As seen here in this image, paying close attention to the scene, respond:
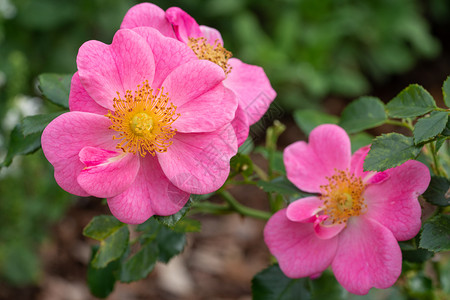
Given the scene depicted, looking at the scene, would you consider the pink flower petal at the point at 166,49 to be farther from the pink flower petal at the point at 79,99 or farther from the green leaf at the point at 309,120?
the green leaf at the point at 309,120

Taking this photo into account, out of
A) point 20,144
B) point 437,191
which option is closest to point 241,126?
point 437,191

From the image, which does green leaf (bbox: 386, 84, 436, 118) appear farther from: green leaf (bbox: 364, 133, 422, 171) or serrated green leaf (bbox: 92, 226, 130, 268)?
serrated green leaf (bbox: 92, 226, 130, 268)

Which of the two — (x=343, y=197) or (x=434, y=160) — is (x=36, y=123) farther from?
(x=434, y=160)

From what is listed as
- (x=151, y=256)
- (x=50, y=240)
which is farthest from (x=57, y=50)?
(x=151, y=256)

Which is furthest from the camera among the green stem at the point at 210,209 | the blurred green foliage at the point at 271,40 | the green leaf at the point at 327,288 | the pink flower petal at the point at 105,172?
the blurred green foliage at the point at 271,40

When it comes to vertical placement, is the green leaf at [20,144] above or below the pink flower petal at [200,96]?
below

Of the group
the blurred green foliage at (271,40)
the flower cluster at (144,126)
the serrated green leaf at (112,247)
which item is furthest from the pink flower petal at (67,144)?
the blurred green foliage at (271,40)
